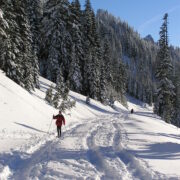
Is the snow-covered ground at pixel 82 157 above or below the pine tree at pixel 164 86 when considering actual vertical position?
below

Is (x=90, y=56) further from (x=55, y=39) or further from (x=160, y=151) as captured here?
(x=160, y=151)

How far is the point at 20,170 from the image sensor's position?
9.45 m

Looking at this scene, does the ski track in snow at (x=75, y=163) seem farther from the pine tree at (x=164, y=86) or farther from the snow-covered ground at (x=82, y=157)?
the pine tree at (x=164, y=86)

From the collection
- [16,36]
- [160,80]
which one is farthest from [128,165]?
[160,80]

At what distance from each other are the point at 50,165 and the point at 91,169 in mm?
1454

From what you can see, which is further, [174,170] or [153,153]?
[153,153]

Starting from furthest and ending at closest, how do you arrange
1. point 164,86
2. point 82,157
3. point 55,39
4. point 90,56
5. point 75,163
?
point 90,56 < point 55,39 < point 164,86 < point 82,157 < point 75,163

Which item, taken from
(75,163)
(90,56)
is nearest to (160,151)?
(75,163)

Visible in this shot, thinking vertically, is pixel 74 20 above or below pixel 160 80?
above

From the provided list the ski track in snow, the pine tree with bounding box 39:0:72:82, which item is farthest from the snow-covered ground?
the pine tree with bounding box 39:0:72:82

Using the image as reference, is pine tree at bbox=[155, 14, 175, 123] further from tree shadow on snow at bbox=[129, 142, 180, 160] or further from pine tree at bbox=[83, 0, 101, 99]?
tree shadow on snow at bbox=[129, 142, 180, 160]

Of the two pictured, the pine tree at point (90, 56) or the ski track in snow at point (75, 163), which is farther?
the pine tree at point (90, 56)

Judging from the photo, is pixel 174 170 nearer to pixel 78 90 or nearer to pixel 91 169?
pixel 91 169

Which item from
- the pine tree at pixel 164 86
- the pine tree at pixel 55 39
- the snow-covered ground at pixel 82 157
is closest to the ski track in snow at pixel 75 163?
the snow-covered ground at pixel 82 157
